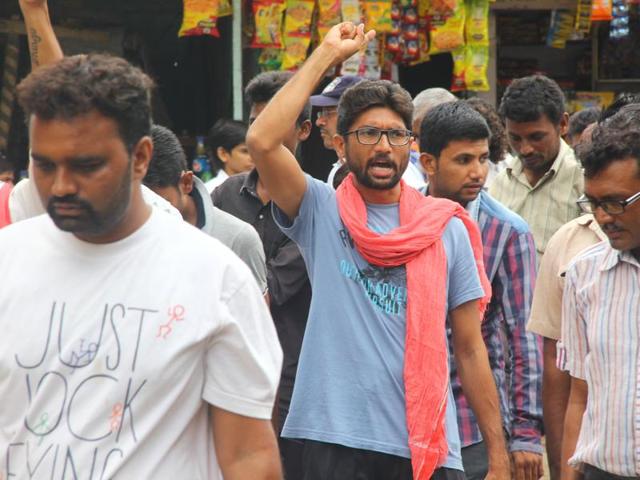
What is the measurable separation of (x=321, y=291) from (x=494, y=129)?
234 cm

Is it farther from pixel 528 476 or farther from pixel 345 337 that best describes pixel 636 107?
pixel 528 476

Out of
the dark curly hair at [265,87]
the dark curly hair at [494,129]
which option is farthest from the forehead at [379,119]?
the dark curly hair at [494,129]

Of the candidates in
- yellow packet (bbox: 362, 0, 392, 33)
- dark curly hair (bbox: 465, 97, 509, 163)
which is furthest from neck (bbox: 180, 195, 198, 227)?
yellow packet (bbox: 362, 0, 392, 33)

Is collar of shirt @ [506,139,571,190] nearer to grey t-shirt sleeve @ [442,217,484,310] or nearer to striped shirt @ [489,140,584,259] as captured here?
striped shirt @ [489,140,584,259]

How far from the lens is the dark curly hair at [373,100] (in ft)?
15.4

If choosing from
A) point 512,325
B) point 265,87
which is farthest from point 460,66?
point 512,325

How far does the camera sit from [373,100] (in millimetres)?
4688

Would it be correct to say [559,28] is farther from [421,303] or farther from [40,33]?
[40,33]

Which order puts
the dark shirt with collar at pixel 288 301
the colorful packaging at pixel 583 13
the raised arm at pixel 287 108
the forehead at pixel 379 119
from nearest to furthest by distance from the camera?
1. the raised arm at pixel 287 108
2. the forehead at pixel 379 119
3. the dark shirt with collar at pixel 288 301
4. the colorful packaging at pixel 583 13

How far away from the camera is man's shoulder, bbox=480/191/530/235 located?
211 inches

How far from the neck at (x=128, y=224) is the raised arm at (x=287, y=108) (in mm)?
1410

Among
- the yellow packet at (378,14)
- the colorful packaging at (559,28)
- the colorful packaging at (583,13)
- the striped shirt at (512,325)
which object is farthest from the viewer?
the colorful packaging at (559,28)

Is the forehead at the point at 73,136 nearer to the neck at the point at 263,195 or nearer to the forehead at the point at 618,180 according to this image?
the forehead at the point at 618,180

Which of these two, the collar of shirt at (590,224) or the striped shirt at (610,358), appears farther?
the collar of shirt at (590,224)
